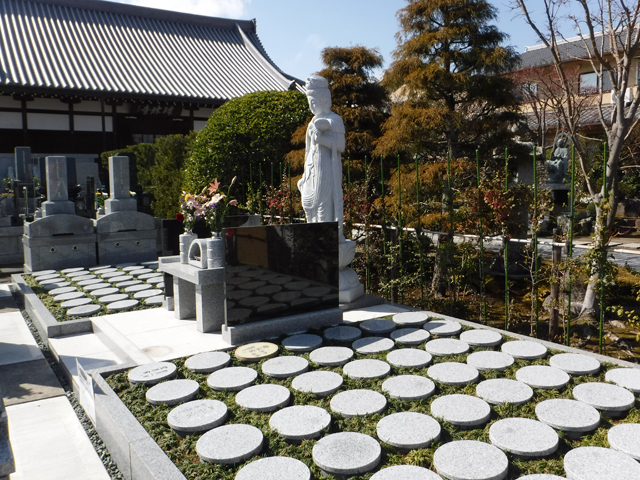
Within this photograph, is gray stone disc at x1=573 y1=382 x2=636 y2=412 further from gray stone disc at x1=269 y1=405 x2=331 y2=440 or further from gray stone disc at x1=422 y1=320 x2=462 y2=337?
gray stone disc at x1=269 y1=405 x2=331 y2=440

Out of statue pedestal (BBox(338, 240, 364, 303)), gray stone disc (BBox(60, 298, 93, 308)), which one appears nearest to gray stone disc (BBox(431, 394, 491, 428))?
statue pedestal (BBox(338, 240, 364, 303))

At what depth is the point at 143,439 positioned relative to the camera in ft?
9.45

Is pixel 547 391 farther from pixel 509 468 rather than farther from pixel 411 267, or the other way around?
pixel 411 267

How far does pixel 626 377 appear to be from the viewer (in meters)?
3.51

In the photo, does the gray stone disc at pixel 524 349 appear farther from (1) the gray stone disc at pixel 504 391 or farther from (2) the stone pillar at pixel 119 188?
(2) the stone pillar at pixel 119 188

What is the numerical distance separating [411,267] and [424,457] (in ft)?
15.9

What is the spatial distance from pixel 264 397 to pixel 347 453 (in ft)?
2.95

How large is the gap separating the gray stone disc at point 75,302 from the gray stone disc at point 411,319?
3882mm

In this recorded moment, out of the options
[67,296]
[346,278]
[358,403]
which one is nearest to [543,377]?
[358,403]

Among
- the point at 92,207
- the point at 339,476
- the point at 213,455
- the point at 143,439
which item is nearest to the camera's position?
the point at 339,476

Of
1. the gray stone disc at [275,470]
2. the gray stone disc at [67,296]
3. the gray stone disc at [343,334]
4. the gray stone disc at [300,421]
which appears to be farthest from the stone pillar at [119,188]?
the gray stone disc at [275,470]

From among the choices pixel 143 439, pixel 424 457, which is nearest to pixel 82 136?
pixel 143 439

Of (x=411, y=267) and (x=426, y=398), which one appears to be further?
(x=411, y=267)

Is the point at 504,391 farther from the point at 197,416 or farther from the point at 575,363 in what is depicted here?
the point at 197,416
